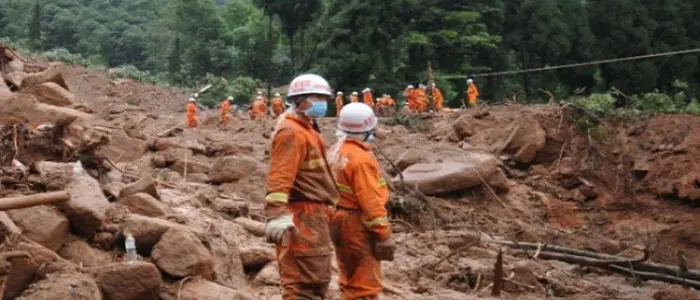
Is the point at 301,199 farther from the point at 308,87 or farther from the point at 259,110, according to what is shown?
the point at 259,110

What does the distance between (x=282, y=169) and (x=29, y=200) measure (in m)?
1.41

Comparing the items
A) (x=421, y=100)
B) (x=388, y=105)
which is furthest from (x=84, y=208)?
(x=388, y=105)

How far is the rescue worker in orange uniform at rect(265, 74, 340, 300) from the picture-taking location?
482 centimetres

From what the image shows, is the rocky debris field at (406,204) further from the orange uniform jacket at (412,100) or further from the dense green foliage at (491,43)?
the dense green foliage at (491,43)

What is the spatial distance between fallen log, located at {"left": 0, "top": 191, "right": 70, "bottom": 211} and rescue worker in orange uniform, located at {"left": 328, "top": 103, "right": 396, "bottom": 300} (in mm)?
1627

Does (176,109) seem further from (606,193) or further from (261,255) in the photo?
(261,255)

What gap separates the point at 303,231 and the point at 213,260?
6.10 feet

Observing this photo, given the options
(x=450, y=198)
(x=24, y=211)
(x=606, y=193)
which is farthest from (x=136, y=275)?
(x=606, y=193)

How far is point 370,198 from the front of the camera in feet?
17.6

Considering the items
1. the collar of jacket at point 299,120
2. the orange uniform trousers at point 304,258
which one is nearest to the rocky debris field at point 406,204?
the orange uniform trousers at point 304,258

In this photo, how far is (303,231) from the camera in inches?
196

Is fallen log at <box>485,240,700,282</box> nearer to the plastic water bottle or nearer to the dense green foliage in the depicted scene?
the plastic water bottle

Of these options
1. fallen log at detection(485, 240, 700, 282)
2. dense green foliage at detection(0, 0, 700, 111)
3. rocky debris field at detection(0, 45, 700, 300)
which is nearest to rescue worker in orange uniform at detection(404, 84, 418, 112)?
rocky debris field at detection(0, 45, 700, 300)

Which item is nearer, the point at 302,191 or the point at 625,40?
the point at 302,191
